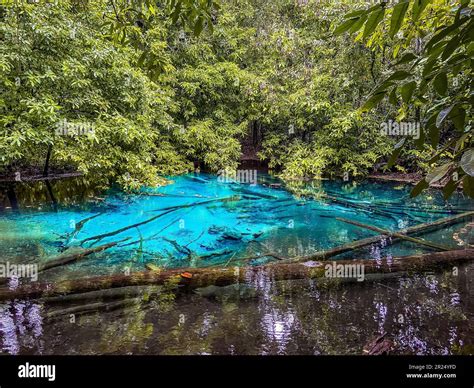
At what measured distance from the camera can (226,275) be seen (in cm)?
396

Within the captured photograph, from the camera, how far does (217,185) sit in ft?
37.1

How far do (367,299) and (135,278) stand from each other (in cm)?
256

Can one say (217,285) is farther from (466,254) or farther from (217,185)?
(217,185)

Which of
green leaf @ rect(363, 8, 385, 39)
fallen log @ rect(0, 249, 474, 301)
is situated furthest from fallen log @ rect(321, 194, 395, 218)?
green leaf @ rect(363, 8, 385, 39)

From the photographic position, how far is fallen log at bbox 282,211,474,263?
4.55 metres

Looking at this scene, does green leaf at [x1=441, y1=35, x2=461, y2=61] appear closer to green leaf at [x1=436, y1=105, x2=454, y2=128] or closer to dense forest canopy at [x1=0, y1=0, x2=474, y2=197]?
dense forest canopy at [x1=0, y1=0, x2=474, y2=197]

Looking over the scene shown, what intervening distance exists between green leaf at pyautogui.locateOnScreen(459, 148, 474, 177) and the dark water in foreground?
233 cm

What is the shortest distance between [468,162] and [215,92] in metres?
15.2

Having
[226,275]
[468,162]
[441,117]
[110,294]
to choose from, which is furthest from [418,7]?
[110,294]

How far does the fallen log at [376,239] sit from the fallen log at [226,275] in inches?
11.5

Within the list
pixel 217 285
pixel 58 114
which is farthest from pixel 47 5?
pixel 217 285

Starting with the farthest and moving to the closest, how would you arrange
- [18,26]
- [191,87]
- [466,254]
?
1. [191,87]
2. [18,26]
3. [466,254]

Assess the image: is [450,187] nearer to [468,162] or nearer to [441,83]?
[468,162]

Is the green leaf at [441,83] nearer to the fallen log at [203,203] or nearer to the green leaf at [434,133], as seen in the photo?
the green leaf at [434,133]
